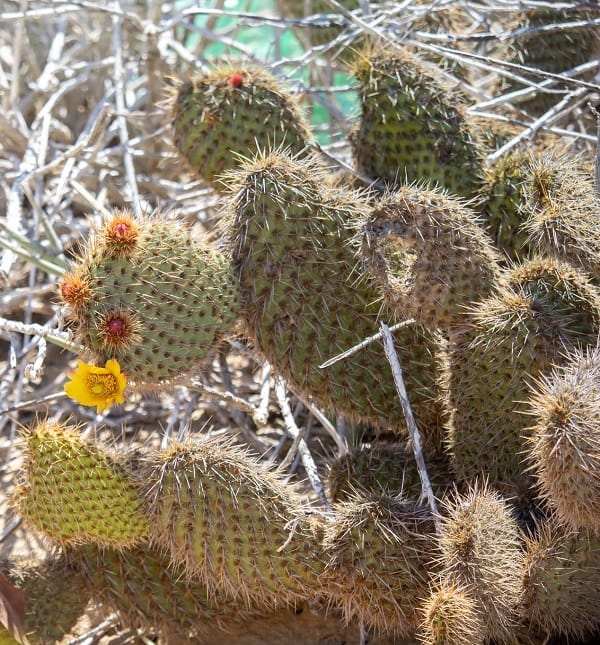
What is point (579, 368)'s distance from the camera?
136 centimetres

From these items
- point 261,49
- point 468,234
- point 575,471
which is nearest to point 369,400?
point 468,234

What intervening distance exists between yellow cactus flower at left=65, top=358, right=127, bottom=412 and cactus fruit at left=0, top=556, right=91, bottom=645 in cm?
43

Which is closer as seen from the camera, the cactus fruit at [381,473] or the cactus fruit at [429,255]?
the cactus fruit at [429,255]

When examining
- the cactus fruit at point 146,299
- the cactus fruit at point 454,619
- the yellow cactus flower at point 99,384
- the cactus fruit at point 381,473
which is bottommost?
the cactus fruit at point 381,473

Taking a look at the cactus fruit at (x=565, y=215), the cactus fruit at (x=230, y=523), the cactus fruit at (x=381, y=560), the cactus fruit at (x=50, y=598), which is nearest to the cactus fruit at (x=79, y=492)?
the cactus fruit at (x=230, y=523)

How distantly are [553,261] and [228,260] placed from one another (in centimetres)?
65

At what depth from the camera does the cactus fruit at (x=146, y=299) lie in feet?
4.95

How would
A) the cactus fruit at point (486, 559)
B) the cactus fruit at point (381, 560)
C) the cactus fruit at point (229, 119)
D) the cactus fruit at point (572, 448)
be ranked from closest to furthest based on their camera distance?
the cactus fruit at point (572, 448)
the cactus fruit at point (486, 559)
the cactus fruit at point (381, 560)
the cactus fruit at point (229, 119)

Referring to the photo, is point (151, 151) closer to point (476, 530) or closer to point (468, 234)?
point (468, 234)

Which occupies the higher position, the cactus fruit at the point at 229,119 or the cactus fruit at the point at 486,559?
the cactus fruit at the point at 229,119

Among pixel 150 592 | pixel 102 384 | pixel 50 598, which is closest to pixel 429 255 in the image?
pixel 102 384

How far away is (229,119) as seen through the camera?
6.77 feet

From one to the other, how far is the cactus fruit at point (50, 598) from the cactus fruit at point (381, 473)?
0.57 meters

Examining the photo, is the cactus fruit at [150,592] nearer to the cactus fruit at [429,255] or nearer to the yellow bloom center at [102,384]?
the yellow bloom center at [102,384]
